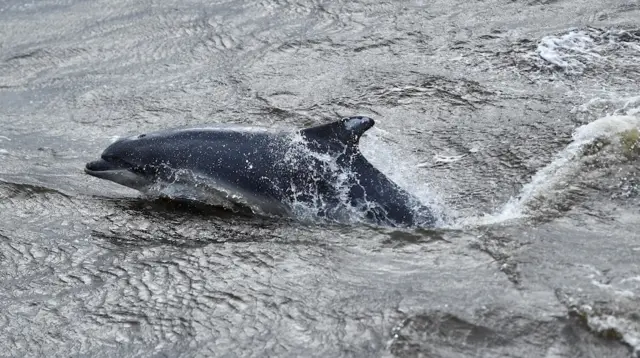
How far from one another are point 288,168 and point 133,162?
157 cm

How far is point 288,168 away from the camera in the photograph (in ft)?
25.9

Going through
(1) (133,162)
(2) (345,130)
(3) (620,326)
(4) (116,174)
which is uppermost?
(2) (345,130)

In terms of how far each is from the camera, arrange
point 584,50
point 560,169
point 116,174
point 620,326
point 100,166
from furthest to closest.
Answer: point 584,50 < point 100,166 < point 116,174 < point 560,169 < point 620,326

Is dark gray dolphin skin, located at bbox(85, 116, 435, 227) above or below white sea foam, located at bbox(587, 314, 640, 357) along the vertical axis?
above

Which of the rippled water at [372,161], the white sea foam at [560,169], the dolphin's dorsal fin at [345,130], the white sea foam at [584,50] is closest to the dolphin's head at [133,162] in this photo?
the rippled water at [372,161]

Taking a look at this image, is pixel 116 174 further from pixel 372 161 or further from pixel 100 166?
pixel 372 161

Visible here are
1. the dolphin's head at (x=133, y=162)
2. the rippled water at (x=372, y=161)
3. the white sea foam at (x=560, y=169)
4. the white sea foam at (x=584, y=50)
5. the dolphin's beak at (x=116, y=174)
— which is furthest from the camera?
the white sea foam at (x=584, y=50)

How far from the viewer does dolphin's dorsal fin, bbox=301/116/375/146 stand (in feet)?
24.9

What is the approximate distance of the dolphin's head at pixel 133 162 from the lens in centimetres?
849

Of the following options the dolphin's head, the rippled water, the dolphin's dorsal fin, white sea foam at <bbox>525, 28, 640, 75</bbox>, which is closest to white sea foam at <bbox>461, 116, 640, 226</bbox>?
the rippled water

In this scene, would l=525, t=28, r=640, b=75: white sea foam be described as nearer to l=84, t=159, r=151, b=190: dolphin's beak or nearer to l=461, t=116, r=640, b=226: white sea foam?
l=461, t=116, r=640, b=226: white sea foam

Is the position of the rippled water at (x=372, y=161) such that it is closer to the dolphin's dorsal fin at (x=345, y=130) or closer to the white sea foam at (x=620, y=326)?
the white sea foam at (x=620, y=326)

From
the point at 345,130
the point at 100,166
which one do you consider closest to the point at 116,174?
the point at 100,166

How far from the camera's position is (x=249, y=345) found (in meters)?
6.31
